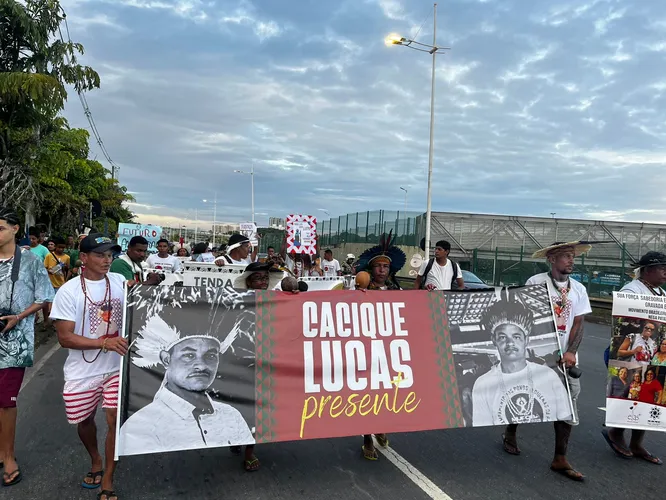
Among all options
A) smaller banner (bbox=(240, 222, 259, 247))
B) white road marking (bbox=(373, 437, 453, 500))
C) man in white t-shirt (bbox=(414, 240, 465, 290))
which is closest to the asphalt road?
white road marking (bbox=(373, 437, 453, 500))

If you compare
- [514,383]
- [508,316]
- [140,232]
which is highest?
[140,232]

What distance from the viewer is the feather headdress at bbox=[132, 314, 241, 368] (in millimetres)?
3439

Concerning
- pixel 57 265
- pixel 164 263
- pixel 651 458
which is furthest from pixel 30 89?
pixel 651 458

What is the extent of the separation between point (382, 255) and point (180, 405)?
8.16ft

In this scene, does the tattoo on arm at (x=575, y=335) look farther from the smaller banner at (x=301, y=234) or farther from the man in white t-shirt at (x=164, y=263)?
the smaller banner at (x=301, y=234)

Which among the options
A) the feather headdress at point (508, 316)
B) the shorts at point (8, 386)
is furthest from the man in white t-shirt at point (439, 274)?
the shorts at point (8, 386)

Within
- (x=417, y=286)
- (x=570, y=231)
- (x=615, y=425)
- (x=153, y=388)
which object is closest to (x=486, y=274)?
(x=570, y=231)

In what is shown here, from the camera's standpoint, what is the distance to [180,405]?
11.3ft

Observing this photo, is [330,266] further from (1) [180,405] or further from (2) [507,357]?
(1) [180,405]

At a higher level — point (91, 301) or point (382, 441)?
point (91, 301)

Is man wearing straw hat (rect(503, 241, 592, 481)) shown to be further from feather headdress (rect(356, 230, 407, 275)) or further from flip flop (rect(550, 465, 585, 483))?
feather headdress (rect(356, 230, 407, 275))

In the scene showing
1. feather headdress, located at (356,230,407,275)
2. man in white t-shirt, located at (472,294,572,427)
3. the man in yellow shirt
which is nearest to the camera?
man in white t-shirt, located at (472,294,572,427)

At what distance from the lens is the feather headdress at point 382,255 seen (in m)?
5.08

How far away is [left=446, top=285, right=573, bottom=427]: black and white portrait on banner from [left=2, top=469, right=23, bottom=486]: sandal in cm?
341
